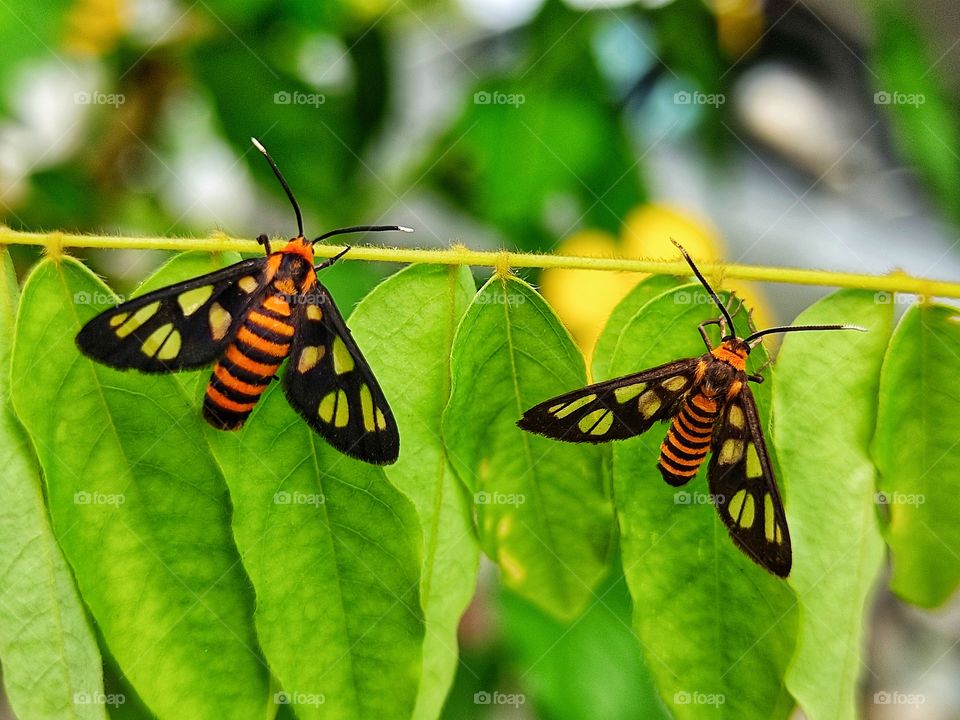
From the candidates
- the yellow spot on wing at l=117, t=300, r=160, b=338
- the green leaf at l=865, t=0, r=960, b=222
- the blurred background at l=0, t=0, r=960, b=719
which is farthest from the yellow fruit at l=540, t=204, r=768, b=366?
the yellow spot on wing at l=117, t=300, r=160, b=338

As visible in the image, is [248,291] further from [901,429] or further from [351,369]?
[901,429]

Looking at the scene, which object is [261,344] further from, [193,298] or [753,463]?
[753,463]

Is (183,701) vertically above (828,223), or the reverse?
(828,223)

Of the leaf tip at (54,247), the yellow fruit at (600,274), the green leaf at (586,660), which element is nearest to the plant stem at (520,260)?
the leaf tip at (54,247)

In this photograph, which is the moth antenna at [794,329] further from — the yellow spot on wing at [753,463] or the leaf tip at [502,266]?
the leaf tip at [502,266]

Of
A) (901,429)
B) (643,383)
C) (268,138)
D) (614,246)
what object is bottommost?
(901,429)

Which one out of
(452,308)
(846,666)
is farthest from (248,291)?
(846,666)
